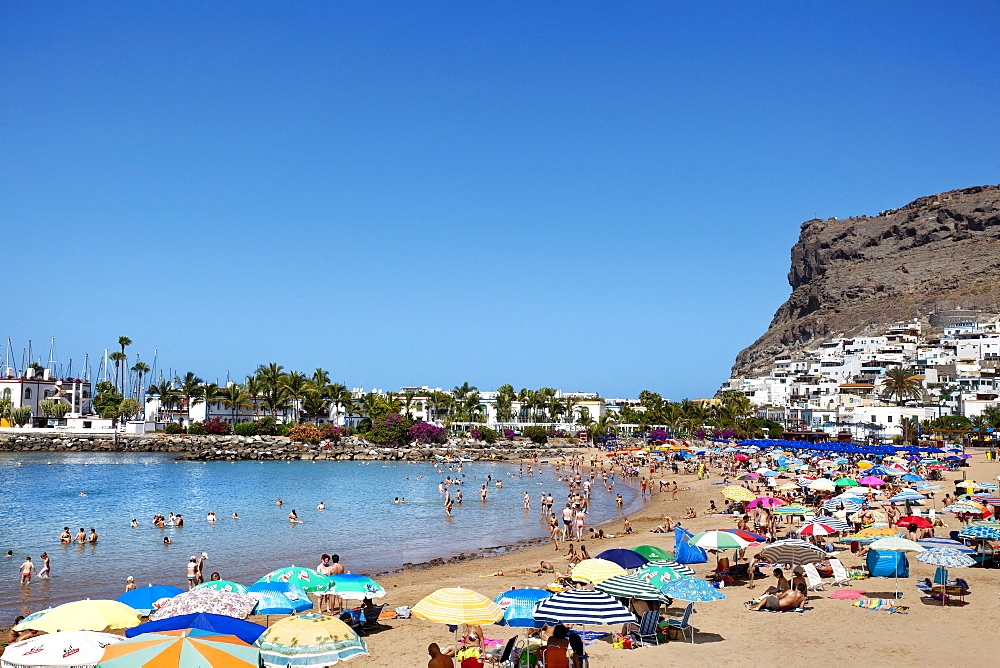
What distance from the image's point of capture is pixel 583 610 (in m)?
10.3

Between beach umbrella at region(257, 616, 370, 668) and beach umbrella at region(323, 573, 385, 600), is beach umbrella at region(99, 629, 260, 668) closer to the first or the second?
beach umbrella at region(257, 616, 370, 668)

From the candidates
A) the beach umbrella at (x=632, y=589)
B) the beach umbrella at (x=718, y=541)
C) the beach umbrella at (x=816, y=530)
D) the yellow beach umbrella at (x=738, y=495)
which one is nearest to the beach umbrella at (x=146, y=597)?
the beach umbrella at (x=632, y=589)

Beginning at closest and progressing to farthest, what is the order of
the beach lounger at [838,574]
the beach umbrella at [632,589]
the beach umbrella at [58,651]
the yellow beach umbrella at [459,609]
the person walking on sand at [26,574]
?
the beach umbrella at [58,651]
the yellow beach umbrella at [459,609]
the beach umbrella at [632,589]
the beach lounger at [838,574]
the person walking on sand at [26,574]

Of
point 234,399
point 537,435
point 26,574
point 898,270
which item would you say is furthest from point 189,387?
point 898,270

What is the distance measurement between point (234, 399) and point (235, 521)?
209 feet

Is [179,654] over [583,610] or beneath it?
over

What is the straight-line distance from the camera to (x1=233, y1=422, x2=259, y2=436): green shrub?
285ft

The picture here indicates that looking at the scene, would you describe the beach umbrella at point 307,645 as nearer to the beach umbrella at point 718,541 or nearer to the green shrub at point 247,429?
the beach umbrella at point 718,541

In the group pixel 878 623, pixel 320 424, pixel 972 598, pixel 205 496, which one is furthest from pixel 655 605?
pixel 320 424

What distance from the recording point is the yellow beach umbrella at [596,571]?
1331cm

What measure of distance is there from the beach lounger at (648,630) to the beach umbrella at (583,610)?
1.97 m

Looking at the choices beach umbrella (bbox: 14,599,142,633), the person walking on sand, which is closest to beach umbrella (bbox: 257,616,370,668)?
beach umbrella (bbox: 14,599,142,633)

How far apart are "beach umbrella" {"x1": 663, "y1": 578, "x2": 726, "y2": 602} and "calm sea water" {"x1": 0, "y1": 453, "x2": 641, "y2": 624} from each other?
13.1 meters

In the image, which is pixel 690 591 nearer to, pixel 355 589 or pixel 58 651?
pixel 355 589
